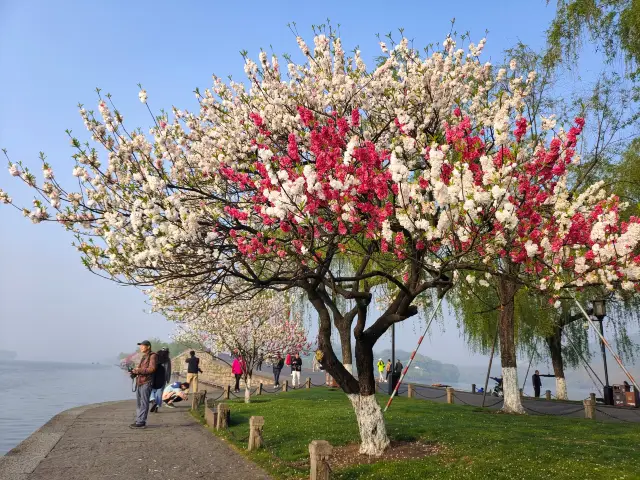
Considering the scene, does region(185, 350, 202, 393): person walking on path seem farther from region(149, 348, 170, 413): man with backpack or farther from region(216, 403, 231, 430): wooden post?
region(216, 403, 231, 430): wooden post

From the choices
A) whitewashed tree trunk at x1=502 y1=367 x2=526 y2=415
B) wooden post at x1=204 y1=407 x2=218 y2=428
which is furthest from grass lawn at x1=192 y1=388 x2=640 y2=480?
whitewashed tree trunk at x1=502 y1=367 x2=526 y2=415

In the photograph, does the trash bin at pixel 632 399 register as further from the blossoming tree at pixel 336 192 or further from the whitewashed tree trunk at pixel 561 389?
the blossoming tree at pixel 336 192

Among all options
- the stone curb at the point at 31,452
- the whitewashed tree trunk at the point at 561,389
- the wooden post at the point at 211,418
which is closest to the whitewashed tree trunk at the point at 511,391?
the wooden post at the point at 211,418

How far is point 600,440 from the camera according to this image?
11703mm

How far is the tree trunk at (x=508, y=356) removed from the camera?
1758 cm

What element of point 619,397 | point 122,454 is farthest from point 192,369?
point 619,397

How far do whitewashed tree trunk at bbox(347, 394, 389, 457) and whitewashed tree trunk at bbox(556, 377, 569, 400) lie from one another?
2088 centimetres

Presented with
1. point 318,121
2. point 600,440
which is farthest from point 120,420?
point 600,440

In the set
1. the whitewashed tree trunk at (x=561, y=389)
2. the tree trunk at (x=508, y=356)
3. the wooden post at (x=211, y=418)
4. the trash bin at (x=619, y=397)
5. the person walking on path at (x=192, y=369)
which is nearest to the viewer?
the wooden post at (x=211, y=418)

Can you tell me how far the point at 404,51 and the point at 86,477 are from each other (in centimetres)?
1202

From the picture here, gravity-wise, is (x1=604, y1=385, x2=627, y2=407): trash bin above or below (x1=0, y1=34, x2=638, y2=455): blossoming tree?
below

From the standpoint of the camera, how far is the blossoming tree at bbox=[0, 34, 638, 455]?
25.4ft

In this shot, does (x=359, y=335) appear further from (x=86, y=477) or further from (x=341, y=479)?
(x=86, y=477)

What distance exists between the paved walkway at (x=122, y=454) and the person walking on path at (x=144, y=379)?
15.4 inches
